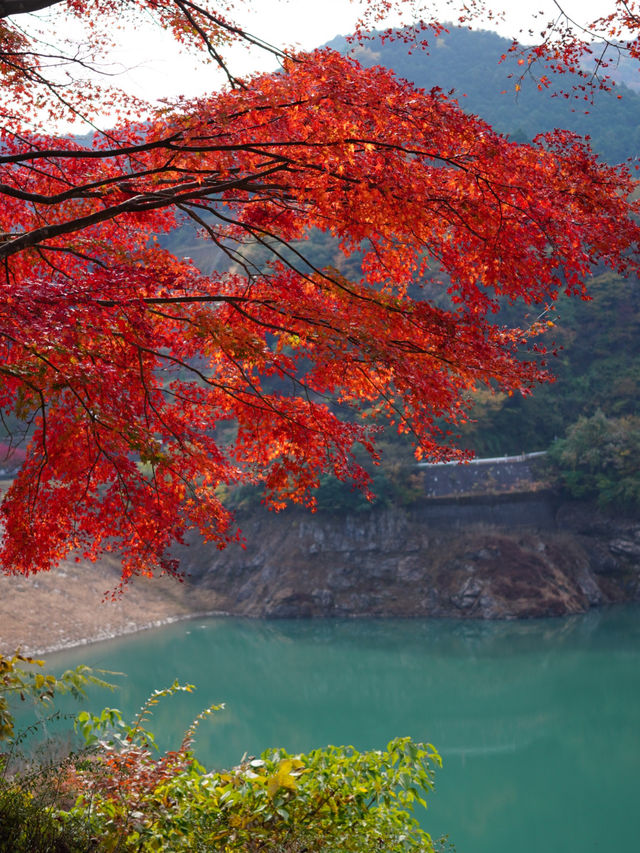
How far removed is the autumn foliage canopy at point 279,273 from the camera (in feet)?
11.4

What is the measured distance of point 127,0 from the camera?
4.36m

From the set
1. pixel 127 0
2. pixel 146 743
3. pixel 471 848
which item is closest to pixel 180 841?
pixel 146 743

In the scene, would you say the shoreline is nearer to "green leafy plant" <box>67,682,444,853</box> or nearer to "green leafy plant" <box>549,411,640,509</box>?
"green leafy plant" <box>549,411,640,509</box>

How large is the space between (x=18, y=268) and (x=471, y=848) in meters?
6.59

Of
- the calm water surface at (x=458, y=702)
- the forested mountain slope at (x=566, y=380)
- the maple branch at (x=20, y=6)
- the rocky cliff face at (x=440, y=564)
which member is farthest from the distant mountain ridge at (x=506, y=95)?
the maple branch at (x=20, y=6)

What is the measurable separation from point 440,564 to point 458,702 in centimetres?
688

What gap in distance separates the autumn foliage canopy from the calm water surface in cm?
525

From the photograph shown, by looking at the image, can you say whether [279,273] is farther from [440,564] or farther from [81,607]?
[440,564]

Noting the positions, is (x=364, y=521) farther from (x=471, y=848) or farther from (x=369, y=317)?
(x=369, y=317)

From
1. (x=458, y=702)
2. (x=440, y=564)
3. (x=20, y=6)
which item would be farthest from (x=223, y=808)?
(x=440, y=564)

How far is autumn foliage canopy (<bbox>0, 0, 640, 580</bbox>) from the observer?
3.48m

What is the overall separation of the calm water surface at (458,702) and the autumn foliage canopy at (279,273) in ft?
17.2

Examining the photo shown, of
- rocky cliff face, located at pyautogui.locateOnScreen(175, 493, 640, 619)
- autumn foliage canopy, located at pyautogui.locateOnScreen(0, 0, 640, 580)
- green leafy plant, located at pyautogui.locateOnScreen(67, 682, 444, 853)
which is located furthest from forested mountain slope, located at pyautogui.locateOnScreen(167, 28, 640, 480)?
green leafy plant, located at pyautogui.locateOnScreen(67, 682, 444, 853)

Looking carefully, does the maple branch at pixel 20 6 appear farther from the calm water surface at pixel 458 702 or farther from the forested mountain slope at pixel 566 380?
the forested mountain slope at pixel 566 380
